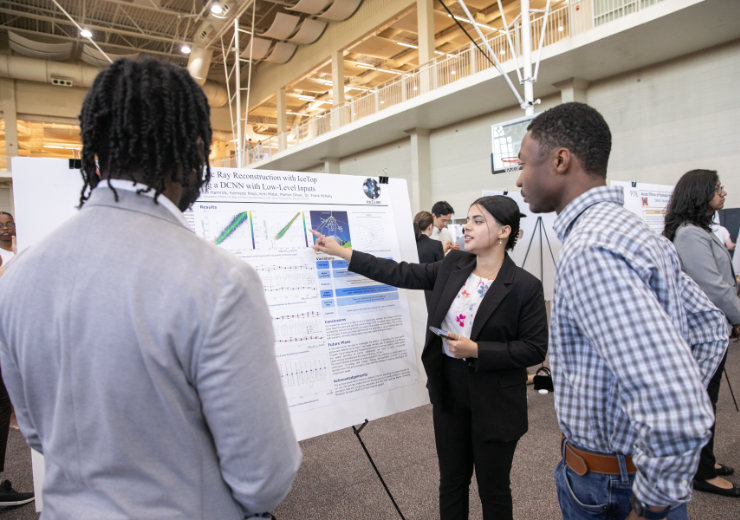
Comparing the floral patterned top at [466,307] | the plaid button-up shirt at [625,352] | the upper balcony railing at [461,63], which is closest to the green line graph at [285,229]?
the floral patterned top at [466,307]

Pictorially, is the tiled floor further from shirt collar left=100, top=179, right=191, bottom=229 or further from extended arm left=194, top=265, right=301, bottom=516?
shirt collar left=100, top=179, right=191, bottom=229

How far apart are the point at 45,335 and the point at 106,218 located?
0.70 ft

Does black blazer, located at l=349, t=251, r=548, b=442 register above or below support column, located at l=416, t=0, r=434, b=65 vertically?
below

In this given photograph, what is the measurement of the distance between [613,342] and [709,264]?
236 centimetres

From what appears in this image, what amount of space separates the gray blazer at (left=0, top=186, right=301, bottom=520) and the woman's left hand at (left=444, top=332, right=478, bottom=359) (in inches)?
43.9

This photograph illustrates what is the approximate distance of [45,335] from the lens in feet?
2.41

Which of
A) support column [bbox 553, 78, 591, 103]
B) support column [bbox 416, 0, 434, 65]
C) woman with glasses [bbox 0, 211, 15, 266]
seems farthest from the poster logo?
support column [bbox 416, 0, 434, 65]

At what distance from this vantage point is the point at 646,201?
507 centimetres

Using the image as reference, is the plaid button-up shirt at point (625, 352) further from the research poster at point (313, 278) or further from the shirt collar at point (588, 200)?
the research poster at point (313, 278)

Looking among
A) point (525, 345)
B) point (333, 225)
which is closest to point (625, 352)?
point (525, 345)

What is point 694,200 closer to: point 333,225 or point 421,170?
point 333,225

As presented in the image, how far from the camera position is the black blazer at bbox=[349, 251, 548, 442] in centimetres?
184

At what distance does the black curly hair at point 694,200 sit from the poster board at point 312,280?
1.81m

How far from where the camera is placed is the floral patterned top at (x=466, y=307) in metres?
1.98
